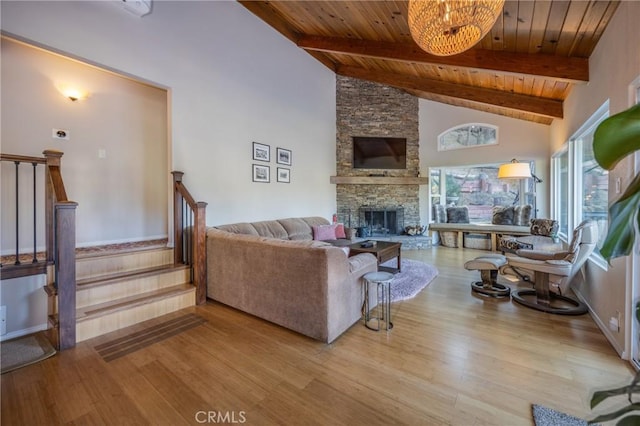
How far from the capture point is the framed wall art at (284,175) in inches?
207

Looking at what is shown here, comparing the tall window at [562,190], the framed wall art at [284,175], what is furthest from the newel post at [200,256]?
the tall window at [562,190]

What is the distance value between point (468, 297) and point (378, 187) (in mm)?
3983

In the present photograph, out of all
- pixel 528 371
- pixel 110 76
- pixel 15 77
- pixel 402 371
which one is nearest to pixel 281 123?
pixel 110 76

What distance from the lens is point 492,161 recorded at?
6.27m

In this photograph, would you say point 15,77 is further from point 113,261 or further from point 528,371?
point 528,371

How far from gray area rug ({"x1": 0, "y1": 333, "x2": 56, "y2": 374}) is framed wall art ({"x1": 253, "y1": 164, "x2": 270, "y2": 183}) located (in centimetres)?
321

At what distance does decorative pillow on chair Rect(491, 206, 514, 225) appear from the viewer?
20.5 ft

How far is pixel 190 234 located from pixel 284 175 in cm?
233

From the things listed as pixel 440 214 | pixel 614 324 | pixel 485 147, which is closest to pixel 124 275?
pixel 614 324

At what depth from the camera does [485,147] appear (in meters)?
6.36

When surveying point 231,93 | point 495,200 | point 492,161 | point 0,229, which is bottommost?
point 0,229

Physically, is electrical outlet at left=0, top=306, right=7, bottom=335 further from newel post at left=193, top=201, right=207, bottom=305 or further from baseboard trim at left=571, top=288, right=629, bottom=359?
baseboard trim at left=571, top=288, right=629, bottom=359

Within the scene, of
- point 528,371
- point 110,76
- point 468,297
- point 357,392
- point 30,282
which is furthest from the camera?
point 110,76

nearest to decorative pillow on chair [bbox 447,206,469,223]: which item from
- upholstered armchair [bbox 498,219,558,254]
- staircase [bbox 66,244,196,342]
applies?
upholstered armchair [bbox 498,219,558,254]
